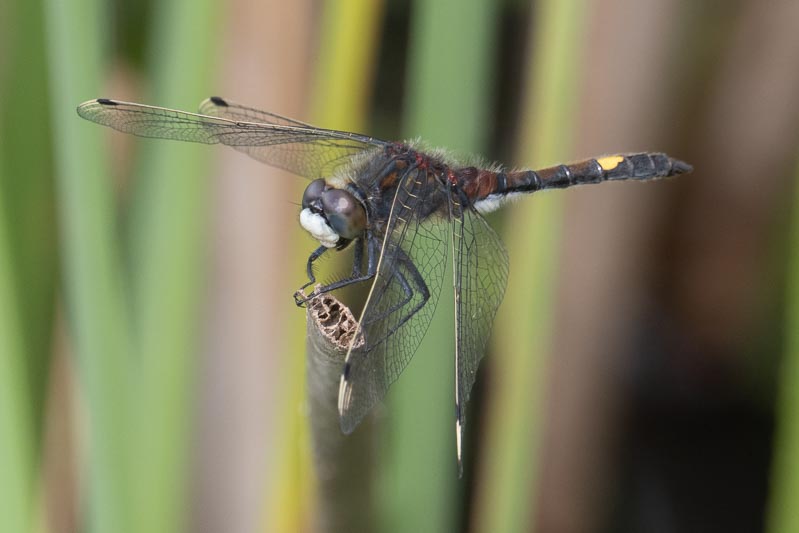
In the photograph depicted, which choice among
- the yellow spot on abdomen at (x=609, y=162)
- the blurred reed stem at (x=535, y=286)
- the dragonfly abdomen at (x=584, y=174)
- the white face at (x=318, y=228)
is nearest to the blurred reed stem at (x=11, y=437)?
the white face at (x=318, y=228)

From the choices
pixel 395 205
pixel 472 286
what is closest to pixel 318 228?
pixel 395 205

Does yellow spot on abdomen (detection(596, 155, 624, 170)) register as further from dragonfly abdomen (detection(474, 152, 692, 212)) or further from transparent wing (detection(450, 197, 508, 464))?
transparent wing (detection(450, 197, 508, 464))

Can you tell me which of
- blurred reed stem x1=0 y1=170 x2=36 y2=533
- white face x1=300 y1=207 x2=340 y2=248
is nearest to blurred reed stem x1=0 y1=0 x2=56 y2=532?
blurred reed stem x1=0 y1=170 x2=36 y2=533

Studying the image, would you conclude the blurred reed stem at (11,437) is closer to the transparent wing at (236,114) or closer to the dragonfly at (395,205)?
Result: the dragonfly at (395,205)

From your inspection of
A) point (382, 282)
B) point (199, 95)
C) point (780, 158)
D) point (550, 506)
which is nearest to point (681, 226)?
point (780, 158)

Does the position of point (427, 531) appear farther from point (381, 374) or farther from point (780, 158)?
point (780, 158)

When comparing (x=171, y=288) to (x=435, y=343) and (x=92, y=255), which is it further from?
(x=435, y=343)
